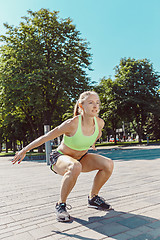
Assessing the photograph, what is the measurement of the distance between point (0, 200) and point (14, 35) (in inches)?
826

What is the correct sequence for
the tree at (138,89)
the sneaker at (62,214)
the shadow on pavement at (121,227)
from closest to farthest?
the shadow on pavement at (121,227)
the sneaker at (62,214)
the tree at (138,89)

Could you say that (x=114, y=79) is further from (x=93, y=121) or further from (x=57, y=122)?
(x=93, y=121)

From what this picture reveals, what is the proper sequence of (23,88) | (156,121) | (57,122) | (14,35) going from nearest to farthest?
1. (23,88)
2. (14,35)
3. (57,122)
4. (156,121)

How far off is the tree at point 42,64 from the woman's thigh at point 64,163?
15945 millimetres

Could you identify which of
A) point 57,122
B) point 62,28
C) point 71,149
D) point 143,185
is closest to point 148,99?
point 57,122

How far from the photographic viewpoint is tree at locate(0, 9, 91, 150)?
19766 millimetres

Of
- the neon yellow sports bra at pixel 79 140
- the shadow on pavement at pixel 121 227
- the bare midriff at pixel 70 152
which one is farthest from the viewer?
the bare midriff at pixel 70 152

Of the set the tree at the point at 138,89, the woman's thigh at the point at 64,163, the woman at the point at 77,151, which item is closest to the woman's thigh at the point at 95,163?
the woman at the point at 77,151

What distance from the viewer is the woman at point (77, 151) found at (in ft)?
10.4

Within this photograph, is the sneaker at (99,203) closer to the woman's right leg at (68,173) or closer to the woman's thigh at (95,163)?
the woman's thigh at (95,163)

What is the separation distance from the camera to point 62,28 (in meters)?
23.7

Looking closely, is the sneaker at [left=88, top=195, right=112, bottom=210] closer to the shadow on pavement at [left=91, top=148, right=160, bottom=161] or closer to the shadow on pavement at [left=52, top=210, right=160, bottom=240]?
the shadow on pavement at [left=52, top=210, right=160, bottom=240]

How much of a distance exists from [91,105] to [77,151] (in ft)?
2.26

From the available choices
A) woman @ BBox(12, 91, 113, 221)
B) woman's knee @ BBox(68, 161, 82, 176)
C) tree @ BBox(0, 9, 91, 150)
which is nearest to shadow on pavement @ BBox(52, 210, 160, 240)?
woman @ BBox(12, 91, 113, 221)
